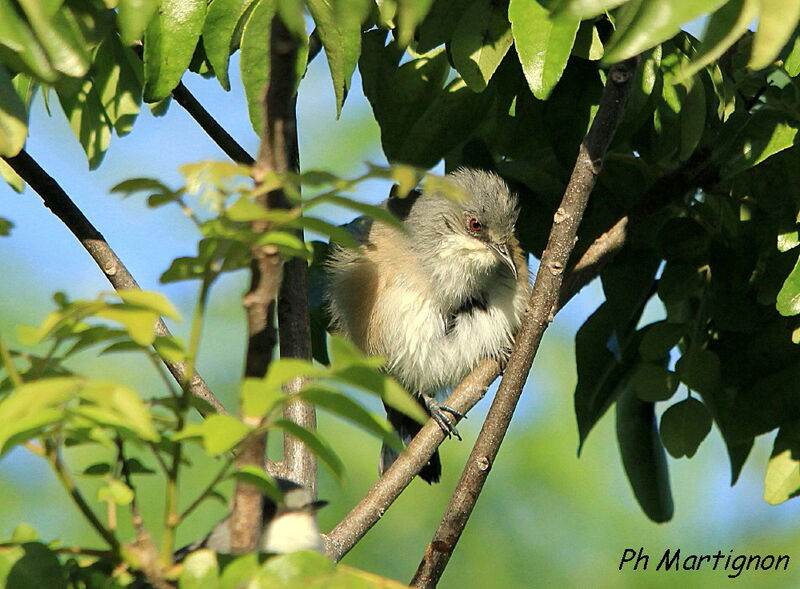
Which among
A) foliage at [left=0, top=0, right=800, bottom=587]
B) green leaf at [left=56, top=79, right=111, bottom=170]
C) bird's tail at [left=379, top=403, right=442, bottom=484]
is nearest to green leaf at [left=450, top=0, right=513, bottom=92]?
foliage at [left=0, top=0, right=800, bottom=587]

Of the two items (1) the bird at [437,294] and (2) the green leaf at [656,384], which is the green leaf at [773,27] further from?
(1) the bird at [437,294]

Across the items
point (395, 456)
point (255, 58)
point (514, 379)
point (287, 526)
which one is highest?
point (255, 58)

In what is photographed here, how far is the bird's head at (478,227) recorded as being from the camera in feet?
13.6

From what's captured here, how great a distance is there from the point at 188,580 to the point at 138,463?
1.13ft

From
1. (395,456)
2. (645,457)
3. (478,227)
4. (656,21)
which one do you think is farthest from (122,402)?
(395,456)

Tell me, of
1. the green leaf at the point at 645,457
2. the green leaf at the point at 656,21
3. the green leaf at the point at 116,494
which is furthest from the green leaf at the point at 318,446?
the green leaf at the point at 645,457

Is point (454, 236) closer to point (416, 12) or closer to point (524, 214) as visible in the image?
point (524, 214)

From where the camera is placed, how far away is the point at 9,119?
162 cm

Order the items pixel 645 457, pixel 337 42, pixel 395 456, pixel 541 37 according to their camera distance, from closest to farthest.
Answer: pixel 337 42 < pixel 541 37 < pixel 645 457 < pixel 395 456

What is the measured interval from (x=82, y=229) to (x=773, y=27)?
1970 mm

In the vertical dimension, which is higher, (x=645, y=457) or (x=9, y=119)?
(x=9, y=119)

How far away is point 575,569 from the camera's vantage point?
6414 millimetres

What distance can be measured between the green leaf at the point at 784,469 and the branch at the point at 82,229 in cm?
156

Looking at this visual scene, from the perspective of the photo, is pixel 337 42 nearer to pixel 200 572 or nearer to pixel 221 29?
pixel 221 29
